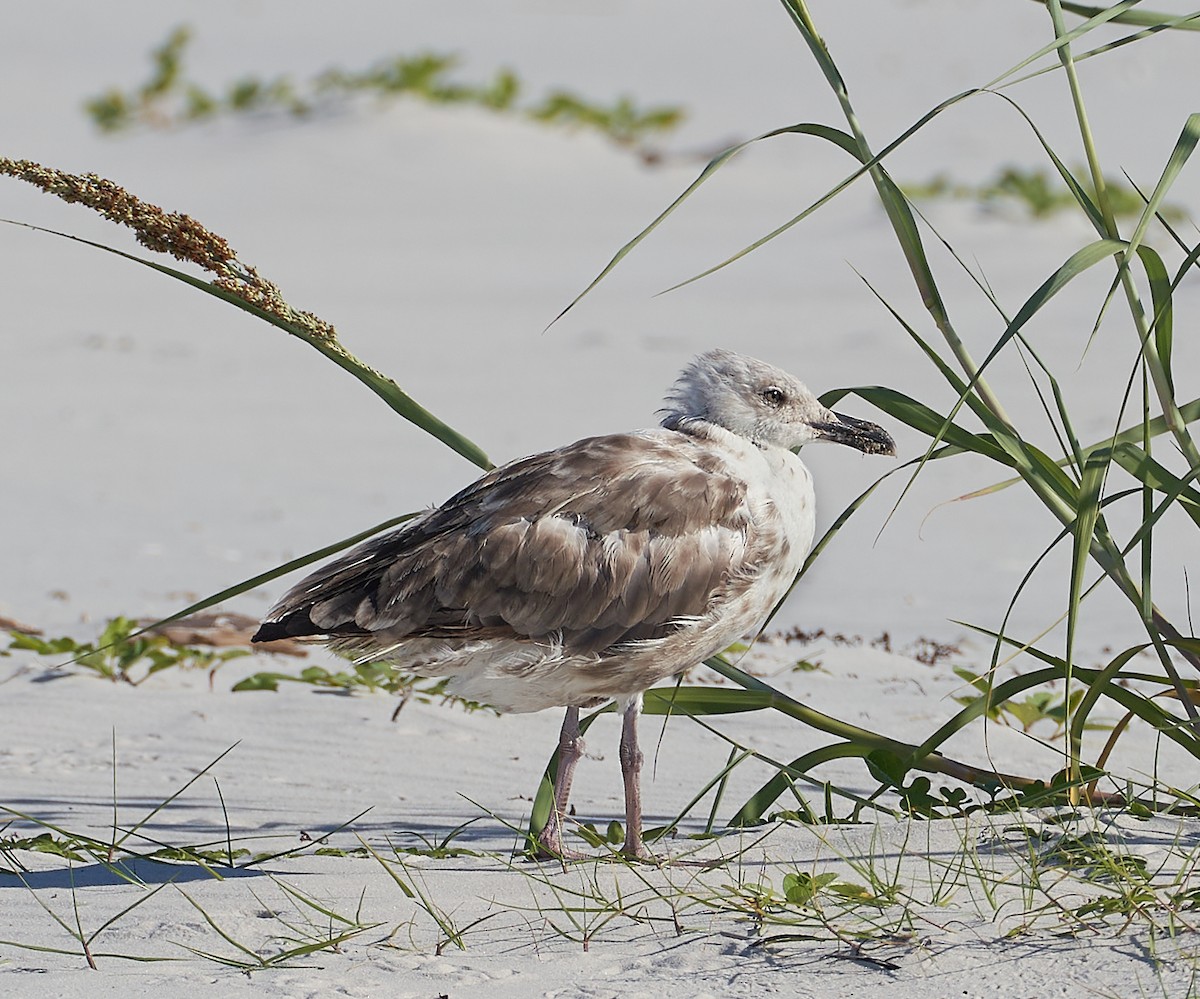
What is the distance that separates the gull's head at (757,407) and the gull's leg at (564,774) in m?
0.85

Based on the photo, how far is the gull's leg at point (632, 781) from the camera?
4211 millimetres

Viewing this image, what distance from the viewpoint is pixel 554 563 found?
14.1ft

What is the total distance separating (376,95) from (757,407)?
12888 millimetres

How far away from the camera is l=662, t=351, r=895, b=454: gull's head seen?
4.69 metres

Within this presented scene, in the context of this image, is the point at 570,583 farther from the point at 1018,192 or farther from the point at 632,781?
the point at 1018,192

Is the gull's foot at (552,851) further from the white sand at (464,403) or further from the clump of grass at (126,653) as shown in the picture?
the clump of grass at (126,653)

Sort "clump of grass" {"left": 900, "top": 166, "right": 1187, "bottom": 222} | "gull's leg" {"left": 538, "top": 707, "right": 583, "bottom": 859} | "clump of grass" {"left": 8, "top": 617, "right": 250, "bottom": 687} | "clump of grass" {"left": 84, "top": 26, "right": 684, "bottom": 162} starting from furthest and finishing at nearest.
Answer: "clump of grass" {"left": 84, "top": 26, "right": 684, "bottom": 162}, "clump of grass" {"left": 900, "top": 166, "right": 1187, "bottom": 222}, "clump of grass" {"left": 8, "top": 617, "right": 250, "bottom": 687}, "gull's leg" {"left": 538, "top": 707, "right": 583, "bottom": 859}

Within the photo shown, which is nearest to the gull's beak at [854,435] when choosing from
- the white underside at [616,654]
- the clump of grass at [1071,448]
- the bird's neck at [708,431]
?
the bird's neck at [708,431]

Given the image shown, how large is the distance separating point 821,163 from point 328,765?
516 inches

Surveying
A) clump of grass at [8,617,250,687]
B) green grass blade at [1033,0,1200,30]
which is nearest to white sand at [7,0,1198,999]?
clump of grass at [8,617,250,687]

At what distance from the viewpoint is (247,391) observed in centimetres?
1140

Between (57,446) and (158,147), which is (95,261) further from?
(57,446)

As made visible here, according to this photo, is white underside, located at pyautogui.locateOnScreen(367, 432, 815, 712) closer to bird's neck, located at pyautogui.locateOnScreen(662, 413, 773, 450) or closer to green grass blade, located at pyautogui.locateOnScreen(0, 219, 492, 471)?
bird's neck, located at pyautogui.locateOnScreen(662, 413, 773, 450)

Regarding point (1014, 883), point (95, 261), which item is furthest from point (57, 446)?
point (1014, 883)
